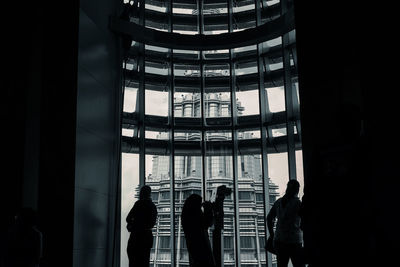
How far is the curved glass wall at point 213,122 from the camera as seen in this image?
32.5 feet

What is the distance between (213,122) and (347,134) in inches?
345

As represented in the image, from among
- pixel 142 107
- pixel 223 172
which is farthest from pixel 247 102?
pixel 142 107

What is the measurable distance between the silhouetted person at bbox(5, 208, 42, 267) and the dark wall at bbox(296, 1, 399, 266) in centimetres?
314

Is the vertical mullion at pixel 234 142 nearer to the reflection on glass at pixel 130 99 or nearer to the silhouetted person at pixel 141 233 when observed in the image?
the reflection on glass at pixel 130 99

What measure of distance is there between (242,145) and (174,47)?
8.29 ft

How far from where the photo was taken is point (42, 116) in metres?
7.45

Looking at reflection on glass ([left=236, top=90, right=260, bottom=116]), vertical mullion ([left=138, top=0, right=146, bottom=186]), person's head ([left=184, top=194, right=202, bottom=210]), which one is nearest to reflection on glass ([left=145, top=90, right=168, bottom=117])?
vertical mullion ([left=138, top=0, right=146, bottom=186])

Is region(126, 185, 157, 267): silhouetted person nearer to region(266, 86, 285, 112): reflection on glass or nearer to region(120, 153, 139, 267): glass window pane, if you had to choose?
region(120, 153, 139, 267): glass window pane

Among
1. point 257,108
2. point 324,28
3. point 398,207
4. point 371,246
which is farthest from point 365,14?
point 371,246

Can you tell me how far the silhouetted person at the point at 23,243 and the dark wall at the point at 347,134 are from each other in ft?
10.3

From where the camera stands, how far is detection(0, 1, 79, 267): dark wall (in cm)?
698

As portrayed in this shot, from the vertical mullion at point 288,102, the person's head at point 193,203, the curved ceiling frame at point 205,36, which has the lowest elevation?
the person's head at point 193,203

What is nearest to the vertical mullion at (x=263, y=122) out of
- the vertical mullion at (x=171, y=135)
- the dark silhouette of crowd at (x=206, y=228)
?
the vertical mullion at (x=171, y=135)

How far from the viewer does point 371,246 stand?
1588 millimetres
